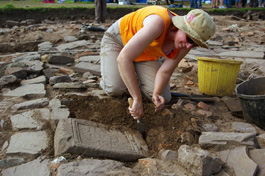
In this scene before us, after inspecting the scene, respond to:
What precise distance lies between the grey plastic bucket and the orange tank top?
907mm

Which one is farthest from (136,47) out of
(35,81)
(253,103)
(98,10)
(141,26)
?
(98,10)

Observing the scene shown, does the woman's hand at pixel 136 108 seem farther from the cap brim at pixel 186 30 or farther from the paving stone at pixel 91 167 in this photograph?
the cap brim at pixel 186 30

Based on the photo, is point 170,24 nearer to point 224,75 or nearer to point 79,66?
point 224,75

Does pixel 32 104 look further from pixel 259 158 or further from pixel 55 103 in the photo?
pixel 259 158

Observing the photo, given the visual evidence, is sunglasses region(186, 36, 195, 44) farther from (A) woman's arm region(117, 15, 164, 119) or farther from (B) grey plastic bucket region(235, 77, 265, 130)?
(B) grey plastic bucket region(235, 77, 265, 130)

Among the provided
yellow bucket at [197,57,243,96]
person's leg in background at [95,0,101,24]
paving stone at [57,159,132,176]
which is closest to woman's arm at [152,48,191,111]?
yellow bucket at [197,57,243,96]

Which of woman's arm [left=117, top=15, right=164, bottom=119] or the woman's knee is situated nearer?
woman's arm [left=117, top=15, right=164, bottom=119]

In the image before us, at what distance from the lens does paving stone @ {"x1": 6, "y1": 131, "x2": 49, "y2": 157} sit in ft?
7.06

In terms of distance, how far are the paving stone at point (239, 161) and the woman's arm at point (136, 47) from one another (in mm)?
847

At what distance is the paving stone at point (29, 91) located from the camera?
3.32m

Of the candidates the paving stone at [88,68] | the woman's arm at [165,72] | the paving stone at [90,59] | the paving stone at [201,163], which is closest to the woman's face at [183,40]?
the woman's arm at [165,72]

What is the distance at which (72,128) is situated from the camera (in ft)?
7.39

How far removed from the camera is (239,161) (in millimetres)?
2049

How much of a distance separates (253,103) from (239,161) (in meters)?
0.97
